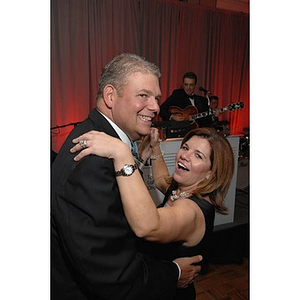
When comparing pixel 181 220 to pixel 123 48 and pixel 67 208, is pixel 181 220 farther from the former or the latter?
pixel 123 48

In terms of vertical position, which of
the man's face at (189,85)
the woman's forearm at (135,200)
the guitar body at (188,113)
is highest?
the man's face at (189,85)

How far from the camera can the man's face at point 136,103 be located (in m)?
1.30

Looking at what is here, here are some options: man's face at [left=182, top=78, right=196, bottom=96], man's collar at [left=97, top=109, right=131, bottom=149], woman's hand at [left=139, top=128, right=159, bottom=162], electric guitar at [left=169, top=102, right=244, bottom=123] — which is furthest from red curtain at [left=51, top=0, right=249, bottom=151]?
man's collar at [left=97, top=109, right=131, bottom=149]

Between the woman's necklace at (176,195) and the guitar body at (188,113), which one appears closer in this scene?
the woman's necklace at (176,195)

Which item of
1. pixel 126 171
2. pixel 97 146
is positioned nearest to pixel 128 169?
pixel 126 171

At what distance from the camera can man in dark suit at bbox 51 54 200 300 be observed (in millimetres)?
985

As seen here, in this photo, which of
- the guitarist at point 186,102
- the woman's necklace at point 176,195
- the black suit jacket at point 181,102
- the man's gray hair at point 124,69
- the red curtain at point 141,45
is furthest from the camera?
the red curtain at point 141,45

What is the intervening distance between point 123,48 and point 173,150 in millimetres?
3639

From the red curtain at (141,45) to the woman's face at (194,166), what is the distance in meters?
4.33

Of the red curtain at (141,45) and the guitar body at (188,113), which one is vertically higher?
the red curtain at (141,45)

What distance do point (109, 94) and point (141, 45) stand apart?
227 inches

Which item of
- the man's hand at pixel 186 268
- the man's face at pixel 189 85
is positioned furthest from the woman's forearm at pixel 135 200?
the man's face at pixel 189 85

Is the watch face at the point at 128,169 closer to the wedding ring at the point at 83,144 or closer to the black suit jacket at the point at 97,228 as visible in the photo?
the black suit jacket at the point at 97,228

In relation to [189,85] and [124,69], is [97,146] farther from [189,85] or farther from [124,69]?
[189,85]
